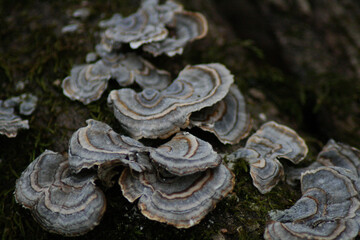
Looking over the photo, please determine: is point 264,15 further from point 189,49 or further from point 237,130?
point 237,130

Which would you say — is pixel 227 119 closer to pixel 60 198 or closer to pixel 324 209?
pixel 324 209

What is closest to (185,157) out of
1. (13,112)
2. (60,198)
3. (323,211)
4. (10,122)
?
(60,198)

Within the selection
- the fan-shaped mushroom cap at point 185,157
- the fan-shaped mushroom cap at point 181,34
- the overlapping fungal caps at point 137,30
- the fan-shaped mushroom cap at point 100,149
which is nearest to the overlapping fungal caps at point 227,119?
the fan-shaped mushroom cap at point 185,157

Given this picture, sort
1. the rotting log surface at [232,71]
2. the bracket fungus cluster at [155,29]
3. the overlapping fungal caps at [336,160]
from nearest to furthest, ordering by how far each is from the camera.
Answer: the rotting log surface at [232,71] < the overlapping fungal caps at [336,160] < the bracket fungus cluster at [155,29]

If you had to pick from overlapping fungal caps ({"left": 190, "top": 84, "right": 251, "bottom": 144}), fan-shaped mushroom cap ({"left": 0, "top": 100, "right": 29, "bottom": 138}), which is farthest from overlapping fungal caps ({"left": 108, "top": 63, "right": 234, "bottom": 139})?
fan-shaped mushroom cap ({"left": 0, "top": 100, "right": 29, "bottom": 138})

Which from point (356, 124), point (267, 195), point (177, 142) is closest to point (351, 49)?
point (356, 124)

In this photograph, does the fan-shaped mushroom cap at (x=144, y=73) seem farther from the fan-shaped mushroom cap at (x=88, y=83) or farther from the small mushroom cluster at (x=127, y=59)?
the fan-shaped mushroom cap at (x=88, y=83)
